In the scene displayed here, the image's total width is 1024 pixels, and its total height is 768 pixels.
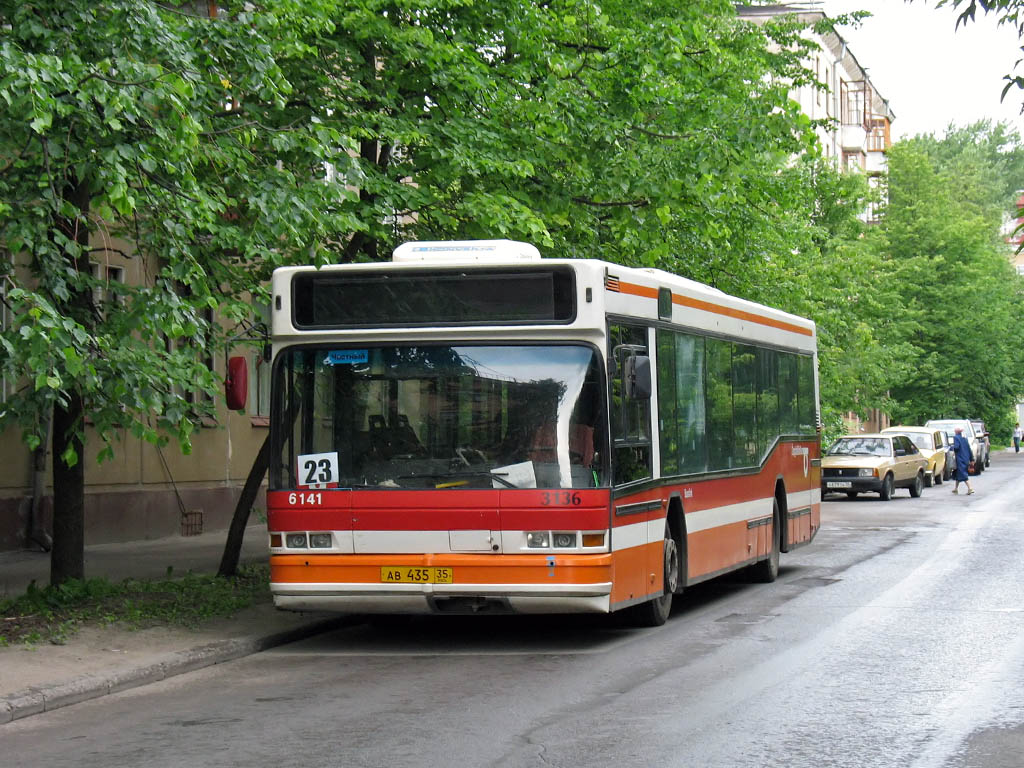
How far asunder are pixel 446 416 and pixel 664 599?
2.90 meters

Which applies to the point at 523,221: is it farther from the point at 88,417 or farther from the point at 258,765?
the point at 258,765

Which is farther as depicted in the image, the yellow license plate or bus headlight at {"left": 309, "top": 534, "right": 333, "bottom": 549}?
bus headlight at {"left": 309, "top": 534, "right": 333, "bottom": 549}

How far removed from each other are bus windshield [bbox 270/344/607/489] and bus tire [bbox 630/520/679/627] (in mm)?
1905

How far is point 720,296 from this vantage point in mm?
14672

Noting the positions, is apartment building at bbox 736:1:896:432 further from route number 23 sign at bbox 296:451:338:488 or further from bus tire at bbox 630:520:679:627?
route number 23 sign at bbox 296:451:338:488

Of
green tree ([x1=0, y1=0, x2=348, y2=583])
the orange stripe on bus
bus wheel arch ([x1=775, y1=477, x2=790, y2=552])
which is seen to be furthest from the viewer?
bus wheel arch ([x1=775, y1=477, x2=790, y2=552])

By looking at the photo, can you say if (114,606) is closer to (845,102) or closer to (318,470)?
(318,470)

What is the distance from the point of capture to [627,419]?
11.5 metres

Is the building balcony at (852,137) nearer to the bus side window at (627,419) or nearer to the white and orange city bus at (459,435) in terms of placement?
the bus side window at (627,419)

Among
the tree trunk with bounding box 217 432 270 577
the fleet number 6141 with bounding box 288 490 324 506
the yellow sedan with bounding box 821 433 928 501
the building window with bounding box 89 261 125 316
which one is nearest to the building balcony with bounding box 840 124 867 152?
the yellow sedan with bounding box 821 433 928 501

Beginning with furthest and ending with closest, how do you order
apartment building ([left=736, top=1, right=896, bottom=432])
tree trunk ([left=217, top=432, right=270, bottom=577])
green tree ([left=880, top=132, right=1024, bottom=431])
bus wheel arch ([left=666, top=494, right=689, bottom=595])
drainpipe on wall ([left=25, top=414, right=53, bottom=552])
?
apartment building ([left=736, top=1, right=896, bottom=432]) → green tree ([left=880, top=132, right=1024, bottom=431]) → drainpipe on wall ([left=25, top=414, right=53, bottom=552]) → tree trunk ([left=217, top=432, right=270, bottom=577]) → bus wheel arch ([left=666, top=494, right=689, bottom=595])

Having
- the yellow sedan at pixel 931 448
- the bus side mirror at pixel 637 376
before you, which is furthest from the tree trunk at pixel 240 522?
the yellow sedan at pixel 931 448

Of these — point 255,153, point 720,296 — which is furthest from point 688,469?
point 255,153

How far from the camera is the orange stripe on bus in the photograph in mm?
11922
